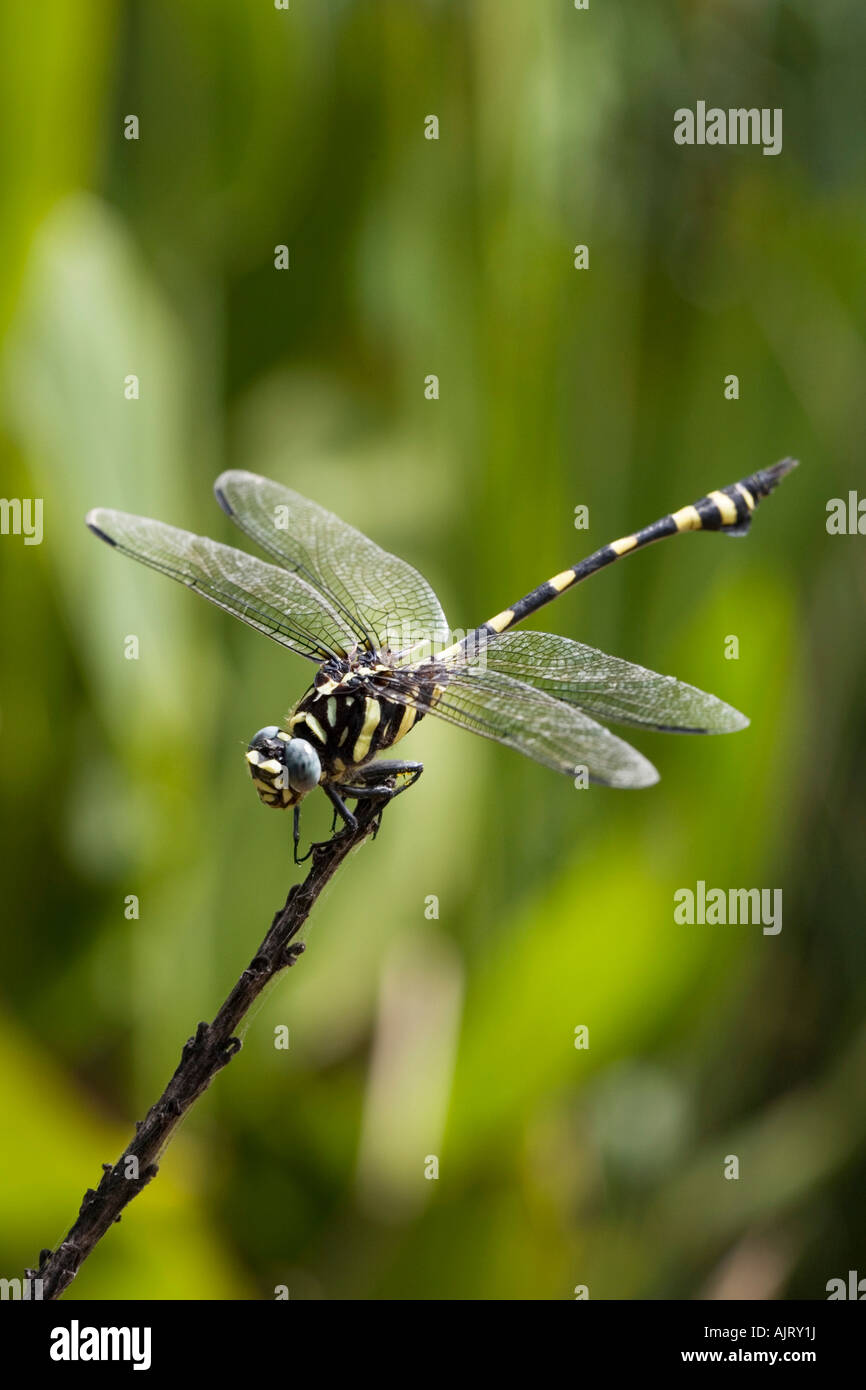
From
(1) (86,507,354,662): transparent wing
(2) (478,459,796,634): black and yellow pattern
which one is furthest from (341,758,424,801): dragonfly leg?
(2) (478,459,796,634): black and yellow pattern

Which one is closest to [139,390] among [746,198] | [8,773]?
[8,773]

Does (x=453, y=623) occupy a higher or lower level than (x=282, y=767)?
higher

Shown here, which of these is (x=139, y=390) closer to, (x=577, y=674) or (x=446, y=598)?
(x=446, y=598)

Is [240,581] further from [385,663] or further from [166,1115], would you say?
[166,1115]

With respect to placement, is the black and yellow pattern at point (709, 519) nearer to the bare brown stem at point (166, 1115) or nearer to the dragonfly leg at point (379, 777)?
the dragonfly leg at point (379, 777)

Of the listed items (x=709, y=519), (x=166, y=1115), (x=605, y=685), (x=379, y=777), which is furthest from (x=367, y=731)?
(x=709, y=519)

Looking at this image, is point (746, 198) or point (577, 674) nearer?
point (577, 674)
